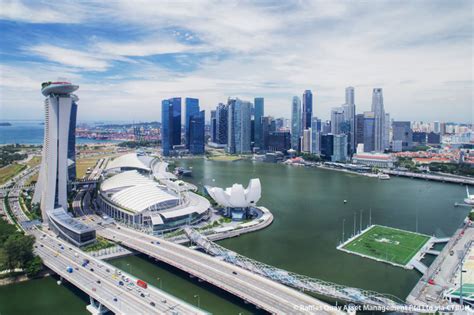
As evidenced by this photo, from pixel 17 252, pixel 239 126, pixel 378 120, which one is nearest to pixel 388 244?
pixel 17 252

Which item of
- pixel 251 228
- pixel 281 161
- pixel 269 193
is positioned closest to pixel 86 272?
pixel 251 228

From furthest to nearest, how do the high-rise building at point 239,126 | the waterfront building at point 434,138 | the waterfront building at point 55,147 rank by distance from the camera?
the waterfront building at point 434,138, the high-rise building at point 239,126, the waterfront building at point 55,147

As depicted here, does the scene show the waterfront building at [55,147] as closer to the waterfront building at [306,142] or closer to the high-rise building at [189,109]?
the high-rise building at [189,109]

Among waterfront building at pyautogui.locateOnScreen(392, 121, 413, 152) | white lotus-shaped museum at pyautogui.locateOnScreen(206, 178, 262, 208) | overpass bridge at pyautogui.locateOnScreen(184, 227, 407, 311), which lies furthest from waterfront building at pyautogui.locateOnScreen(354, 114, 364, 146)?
overpass bridge at pyautogui.locateOnScreen(184, 227, 407, 311)

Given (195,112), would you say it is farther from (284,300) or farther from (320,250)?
(284,300)

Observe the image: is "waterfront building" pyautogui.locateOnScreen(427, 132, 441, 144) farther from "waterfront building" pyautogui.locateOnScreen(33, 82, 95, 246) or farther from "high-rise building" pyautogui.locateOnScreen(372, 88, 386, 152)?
"waterfront building" pyautogui.locateOnScreen(33, 82, 95, 246)

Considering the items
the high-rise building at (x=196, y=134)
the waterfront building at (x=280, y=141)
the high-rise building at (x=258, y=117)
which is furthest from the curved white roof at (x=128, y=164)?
the high-rise building at (x=258, y=117)

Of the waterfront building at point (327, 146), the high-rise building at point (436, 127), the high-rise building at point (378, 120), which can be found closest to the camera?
the waterfront building at point (327, 146)

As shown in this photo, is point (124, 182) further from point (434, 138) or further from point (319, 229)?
point (434, 138)
